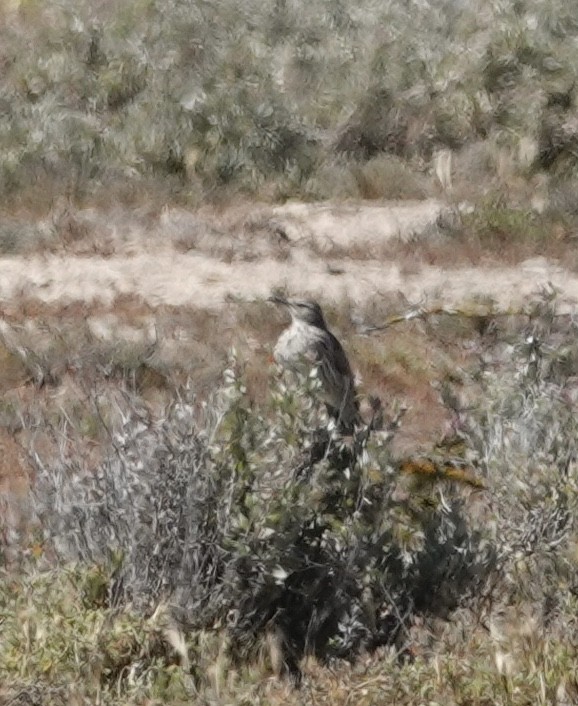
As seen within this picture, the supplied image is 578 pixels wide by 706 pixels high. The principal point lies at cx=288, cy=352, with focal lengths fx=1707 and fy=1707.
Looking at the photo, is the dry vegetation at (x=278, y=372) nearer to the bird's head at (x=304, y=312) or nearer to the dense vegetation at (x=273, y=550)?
the dense vegetation at (x=273, y=550)

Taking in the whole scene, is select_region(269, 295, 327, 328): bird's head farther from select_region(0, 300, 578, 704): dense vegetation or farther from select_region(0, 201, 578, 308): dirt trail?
select_region(0, 201, 578, 308): dirt trail

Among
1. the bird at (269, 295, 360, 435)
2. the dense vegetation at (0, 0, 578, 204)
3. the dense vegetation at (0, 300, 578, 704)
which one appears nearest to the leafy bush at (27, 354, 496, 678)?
the dense vegetation at (0, 300, 578, 704)

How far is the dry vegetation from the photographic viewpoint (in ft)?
18.0

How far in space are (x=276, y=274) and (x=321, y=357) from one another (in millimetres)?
3889

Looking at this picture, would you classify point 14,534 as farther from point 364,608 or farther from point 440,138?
point 440,138

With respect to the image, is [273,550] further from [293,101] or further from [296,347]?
[293,101]

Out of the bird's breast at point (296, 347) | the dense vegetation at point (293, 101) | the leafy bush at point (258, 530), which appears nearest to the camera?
the leafy bush at point (258, 530)

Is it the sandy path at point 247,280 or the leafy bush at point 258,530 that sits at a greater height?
the leafy bush at point 258,530

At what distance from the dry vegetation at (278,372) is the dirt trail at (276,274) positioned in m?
0.05

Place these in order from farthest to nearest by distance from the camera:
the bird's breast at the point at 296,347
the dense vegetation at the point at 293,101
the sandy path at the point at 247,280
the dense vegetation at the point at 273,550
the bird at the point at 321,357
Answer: the dense vegetation at the point at 293,101 → the sandy path at the point at 247,280 → the bird's breast at the point at 296,347 → the bird at the point at 321,357 → the dense vegetation at the point at 273,550

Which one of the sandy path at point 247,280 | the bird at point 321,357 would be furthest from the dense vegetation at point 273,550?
the sandy path at point 247,280

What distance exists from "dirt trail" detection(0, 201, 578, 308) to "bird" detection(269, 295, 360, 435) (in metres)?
2.75

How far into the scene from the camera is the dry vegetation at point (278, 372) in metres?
5.50

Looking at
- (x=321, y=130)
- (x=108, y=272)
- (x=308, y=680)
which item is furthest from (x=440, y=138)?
(x=308, y=680)
